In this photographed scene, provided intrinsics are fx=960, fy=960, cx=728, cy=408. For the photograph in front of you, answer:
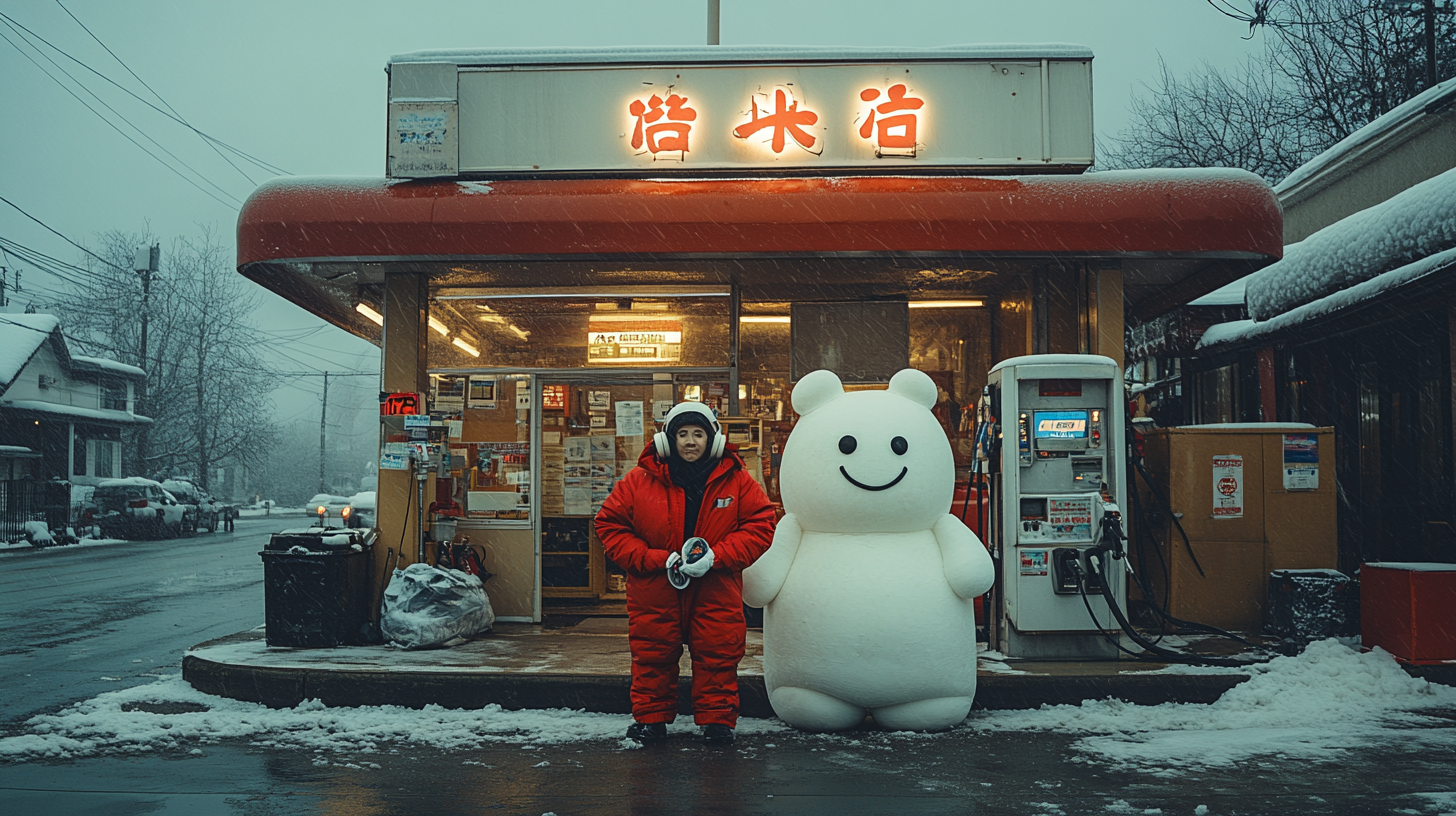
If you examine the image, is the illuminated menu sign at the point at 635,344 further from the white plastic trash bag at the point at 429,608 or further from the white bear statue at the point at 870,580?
the white bear statue at the point at 870,580

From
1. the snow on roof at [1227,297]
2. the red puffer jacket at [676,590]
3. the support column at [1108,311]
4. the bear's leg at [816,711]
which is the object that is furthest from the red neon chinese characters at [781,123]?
the snow on roof at [1227,297]

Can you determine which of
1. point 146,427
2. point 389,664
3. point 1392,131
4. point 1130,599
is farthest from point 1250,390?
point 146,427

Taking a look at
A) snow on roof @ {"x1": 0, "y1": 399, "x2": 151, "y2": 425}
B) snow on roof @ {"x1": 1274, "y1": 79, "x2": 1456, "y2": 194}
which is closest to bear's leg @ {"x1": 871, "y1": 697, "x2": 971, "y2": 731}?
snow on roof @ {"x1": 1274, "y1": 79, "x2": 1456, "y2": 194}

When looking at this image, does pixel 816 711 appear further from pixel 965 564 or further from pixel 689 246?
pixel 689 246

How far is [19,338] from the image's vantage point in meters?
30.0

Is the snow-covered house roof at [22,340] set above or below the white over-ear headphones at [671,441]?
above

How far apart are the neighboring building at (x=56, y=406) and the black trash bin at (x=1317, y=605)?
31206 mm

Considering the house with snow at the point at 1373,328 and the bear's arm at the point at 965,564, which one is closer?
the bear's arm at the point at 965,564

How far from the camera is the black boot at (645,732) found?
17.6 feet

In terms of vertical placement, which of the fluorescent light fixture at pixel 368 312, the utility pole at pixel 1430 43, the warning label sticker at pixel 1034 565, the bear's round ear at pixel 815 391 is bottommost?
the warning label sticker at pixel 1034 565

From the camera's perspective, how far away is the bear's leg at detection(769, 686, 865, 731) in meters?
5.55

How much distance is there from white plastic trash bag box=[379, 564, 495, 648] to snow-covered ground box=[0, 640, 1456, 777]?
1072mm

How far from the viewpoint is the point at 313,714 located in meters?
6.23

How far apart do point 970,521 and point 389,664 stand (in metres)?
4.76
